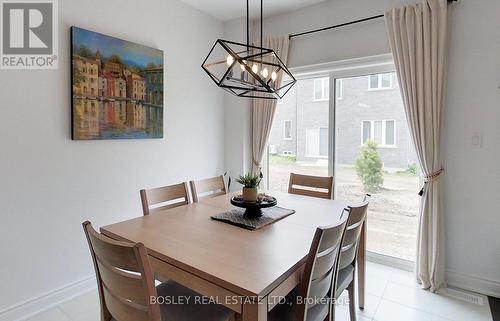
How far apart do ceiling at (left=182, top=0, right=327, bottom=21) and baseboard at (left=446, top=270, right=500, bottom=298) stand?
2.91 m

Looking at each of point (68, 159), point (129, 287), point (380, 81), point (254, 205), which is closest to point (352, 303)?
point (254, 205)

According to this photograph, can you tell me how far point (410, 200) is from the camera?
2.78 m

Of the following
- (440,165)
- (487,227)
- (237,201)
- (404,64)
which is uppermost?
(404,64)

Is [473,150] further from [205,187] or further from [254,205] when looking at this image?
[205,187]

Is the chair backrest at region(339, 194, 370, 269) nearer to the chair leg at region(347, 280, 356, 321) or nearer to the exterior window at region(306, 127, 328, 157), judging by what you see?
the chair leg at region(347, 280, 356, 321)

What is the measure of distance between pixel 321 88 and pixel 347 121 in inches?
19.0

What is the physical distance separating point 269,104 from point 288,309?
97.0 inches

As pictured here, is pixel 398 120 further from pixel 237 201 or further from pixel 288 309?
pixel 288 309

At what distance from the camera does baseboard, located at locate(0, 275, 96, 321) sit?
200cm

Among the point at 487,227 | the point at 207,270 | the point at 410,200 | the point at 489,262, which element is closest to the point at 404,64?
the point at 410,200

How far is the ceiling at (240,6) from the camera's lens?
3092mm

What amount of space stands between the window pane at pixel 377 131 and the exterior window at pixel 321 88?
61 cm

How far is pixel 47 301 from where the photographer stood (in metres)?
2.17

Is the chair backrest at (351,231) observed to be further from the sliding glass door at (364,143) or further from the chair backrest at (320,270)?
the sliding glass door at (364,143)
